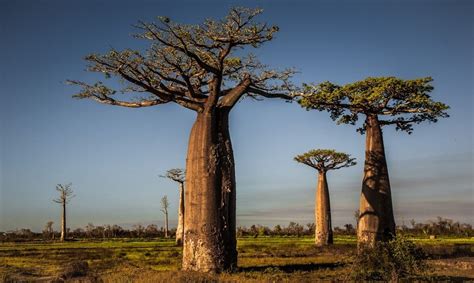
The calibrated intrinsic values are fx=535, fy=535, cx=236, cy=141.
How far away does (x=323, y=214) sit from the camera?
28.8 metres

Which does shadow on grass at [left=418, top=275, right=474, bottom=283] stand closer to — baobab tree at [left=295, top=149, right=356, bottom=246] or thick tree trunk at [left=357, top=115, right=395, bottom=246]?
thick tree trunk at [left=357, top=115, right=395, bottom=246]

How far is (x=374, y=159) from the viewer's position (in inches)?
715

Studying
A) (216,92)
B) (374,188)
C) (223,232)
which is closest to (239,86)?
(216,92)

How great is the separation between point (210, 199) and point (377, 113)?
8362 millimetres

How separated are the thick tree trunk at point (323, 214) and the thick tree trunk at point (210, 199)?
16.0 metres

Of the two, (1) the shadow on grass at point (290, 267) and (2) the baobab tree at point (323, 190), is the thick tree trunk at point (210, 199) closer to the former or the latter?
(1) the shadow on grass at point (290, 267)

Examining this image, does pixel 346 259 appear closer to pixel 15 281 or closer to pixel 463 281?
pixel 463 281

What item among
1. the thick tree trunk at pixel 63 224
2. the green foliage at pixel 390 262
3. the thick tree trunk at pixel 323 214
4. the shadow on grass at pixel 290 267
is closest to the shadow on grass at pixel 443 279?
the green foliage at pixel 390 262

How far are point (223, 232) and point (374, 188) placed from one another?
6.93 meters

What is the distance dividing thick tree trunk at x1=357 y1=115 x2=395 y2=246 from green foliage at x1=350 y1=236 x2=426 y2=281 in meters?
5.60

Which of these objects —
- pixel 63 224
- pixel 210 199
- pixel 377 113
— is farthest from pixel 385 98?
pixel 63 224

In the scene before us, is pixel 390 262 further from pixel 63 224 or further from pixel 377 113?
pixel 63 224

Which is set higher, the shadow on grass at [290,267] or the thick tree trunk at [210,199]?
the thick tree trunk at [210,199]

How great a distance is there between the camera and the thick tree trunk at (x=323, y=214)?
93.3ft
